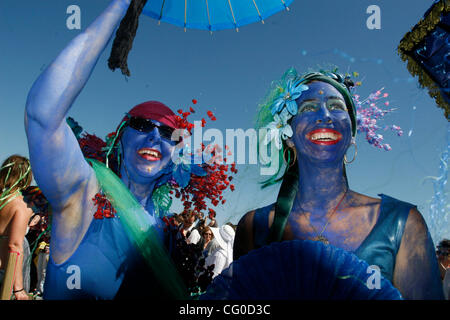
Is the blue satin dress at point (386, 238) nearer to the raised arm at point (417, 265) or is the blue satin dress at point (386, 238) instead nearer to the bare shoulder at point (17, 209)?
the raised arm at point (417, 265)

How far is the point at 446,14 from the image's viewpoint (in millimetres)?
2934

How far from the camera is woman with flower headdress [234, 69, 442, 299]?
169 centimetres

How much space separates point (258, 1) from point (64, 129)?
1754 mm

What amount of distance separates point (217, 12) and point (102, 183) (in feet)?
5.17

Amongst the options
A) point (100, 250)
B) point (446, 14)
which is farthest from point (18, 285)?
point (446, 14)

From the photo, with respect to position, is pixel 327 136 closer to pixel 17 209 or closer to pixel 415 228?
pixel 415 228

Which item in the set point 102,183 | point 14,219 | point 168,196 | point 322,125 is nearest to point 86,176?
point 102,183

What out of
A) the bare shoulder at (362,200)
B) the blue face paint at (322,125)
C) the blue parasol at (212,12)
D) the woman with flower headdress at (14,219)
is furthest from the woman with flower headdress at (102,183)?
the woman with flower headdress at (14,219)

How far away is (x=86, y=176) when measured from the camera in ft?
6.24

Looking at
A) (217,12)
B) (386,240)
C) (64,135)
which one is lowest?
(386,240)

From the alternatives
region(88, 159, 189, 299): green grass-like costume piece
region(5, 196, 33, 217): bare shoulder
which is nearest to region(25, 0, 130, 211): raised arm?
region(88, 159, 189, 299): green grass-like costume piece

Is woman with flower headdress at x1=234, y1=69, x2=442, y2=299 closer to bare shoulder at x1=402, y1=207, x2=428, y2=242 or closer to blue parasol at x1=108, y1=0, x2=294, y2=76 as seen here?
bare shoulder at x1=402, y1=207, x2=428, y2=242

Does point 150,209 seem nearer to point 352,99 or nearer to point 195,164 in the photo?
point 195,164

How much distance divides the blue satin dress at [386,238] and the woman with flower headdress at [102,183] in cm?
114
